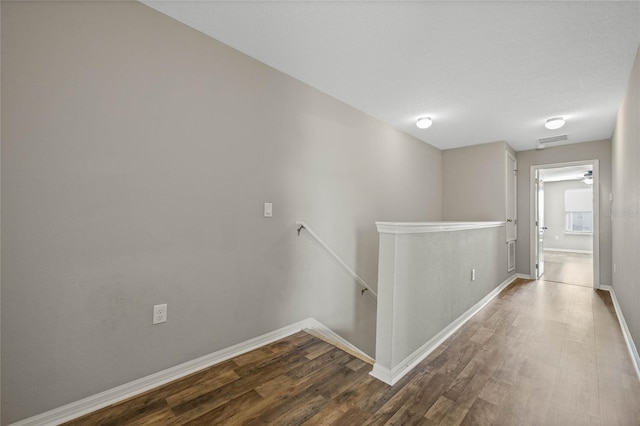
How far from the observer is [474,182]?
15.7 feet

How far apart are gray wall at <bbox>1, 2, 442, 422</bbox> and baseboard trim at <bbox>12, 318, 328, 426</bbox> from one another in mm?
42

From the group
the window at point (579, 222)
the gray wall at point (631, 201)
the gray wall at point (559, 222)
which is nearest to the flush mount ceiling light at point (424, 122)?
the gray wall at point (631, 201)

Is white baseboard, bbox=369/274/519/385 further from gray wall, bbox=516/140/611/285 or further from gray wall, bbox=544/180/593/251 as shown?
gray wall, bbox=544/180/593/251

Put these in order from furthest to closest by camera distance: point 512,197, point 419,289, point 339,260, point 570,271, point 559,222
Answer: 1. point 559,222
2. point 570,271
3. point 512,197
4. point 339,260
5. point 419,289

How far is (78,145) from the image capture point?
4.88ft

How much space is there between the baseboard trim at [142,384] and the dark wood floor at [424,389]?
5 centimetres

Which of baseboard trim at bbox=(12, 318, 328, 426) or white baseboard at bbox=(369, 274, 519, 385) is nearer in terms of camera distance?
baseboard trim at bbox=(12, 318, 328, 426)

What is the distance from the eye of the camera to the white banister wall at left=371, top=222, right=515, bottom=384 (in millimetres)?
1877

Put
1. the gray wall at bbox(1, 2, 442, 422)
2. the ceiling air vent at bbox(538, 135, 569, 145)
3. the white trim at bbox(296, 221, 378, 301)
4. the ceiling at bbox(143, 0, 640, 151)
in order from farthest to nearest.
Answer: the ceiling air vent at bbox(538, 135, 569, 145) < the white trim at bbox(296, 221, 378, 301) < the ceiling at bbox(143, 0, 640, 151) < the gray wall at bbox(1, 2, 442, 422)

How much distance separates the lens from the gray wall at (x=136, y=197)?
1.36m

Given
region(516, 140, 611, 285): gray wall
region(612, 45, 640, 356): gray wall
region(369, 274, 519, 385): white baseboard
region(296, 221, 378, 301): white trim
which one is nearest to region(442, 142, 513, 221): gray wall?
region(516, 140, 611, 285): gray wall

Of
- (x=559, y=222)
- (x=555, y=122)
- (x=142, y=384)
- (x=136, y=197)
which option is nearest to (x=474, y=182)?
(x=555, y=122)

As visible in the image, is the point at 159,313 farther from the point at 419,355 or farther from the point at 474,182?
the point at 474,182

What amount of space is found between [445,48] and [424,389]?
8.05ft
